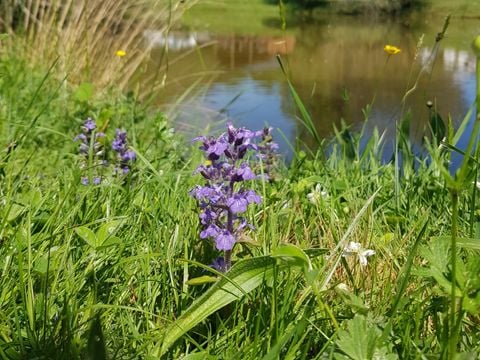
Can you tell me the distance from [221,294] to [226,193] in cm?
16

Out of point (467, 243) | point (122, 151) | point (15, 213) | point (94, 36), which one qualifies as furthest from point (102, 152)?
point (94, 36)

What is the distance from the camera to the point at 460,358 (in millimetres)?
588

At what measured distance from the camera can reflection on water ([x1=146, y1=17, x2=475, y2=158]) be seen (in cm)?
411

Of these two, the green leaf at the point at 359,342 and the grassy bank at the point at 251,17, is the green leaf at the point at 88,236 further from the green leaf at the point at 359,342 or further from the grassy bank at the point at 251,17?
the grassy bank at the point at 251,17

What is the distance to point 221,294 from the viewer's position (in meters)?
0.74

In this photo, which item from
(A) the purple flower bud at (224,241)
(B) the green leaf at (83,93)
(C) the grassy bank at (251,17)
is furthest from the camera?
(C) the grassy bank at (251,17)

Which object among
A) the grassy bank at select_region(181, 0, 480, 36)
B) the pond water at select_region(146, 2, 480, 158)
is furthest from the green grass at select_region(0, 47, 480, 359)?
the grassy bank at select_region(181, 0, 480, 36)

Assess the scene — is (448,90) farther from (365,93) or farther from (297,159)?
(297,159)

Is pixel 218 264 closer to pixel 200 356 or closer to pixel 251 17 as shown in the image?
pixel 200 356

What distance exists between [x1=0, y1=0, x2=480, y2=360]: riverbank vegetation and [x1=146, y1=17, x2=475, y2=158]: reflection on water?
0.70 meters

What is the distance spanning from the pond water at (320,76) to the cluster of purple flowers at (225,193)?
1243 millimetres

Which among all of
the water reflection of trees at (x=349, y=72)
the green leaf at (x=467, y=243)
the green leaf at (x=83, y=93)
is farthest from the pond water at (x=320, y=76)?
the green leaf at (x=467, y=243)

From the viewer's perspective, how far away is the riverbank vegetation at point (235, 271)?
679mm

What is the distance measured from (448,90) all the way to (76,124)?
4.05 meters
